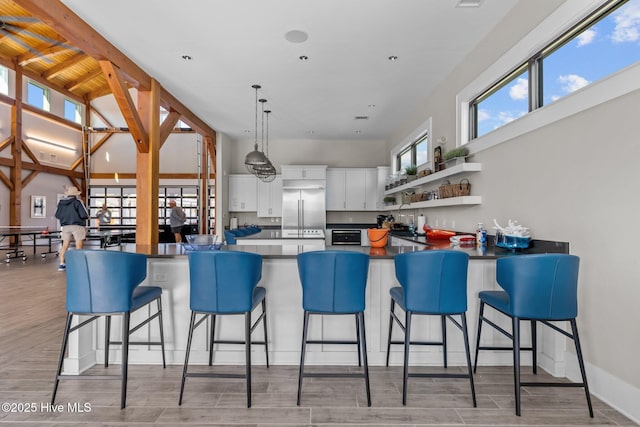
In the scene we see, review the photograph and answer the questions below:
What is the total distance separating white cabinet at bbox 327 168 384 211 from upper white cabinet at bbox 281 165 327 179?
0.29m

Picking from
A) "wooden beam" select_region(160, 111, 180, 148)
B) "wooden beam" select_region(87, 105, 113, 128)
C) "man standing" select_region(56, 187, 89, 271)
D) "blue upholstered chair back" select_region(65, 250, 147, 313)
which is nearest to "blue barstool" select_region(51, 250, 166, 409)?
"blue upholstered chair back" select_region(65, 250, 147, 313)

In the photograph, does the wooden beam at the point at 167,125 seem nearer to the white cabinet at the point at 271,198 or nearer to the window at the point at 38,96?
the white cabinet at the point at 271,198

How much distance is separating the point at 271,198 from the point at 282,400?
19.8 ft

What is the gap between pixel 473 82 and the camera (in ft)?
11.8

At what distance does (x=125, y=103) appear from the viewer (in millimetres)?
4023

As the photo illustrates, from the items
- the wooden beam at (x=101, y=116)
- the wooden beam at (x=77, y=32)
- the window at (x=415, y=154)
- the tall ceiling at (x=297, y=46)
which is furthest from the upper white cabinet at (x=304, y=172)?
the wooden beam at (x=101, y=116)

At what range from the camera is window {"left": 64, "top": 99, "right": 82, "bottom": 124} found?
35.7ft

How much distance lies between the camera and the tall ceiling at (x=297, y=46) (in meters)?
2.96

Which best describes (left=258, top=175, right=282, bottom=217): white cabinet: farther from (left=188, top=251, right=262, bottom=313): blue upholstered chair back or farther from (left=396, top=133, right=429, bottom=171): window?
(left=188, top=251, right=262, bottom=313): blue upholstered chair back

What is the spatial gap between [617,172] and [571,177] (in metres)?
0.33

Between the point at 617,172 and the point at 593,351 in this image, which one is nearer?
the point at 617,172

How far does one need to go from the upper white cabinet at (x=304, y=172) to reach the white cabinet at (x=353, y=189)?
29cm

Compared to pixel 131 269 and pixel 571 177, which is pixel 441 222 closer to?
pixel 571 177

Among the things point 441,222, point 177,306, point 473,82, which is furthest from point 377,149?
point 177,306
